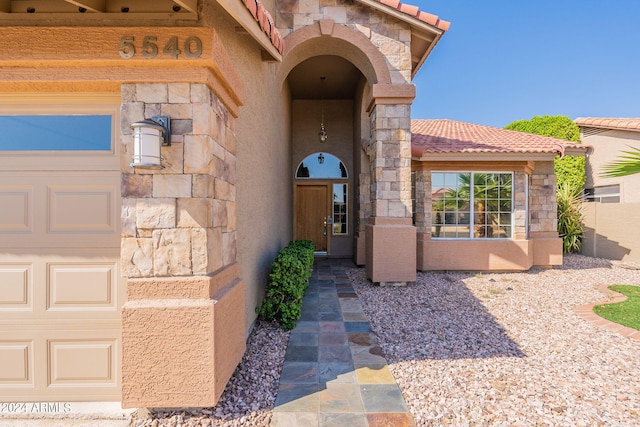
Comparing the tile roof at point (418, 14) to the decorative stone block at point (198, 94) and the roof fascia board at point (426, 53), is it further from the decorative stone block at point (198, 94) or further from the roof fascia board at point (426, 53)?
the decorative stone block at point (198, 94)

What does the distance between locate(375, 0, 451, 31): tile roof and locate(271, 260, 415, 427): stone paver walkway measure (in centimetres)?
589

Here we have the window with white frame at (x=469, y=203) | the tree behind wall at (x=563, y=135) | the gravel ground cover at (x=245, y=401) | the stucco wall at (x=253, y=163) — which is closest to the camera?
the gravel ground cover at (x=245, y=401)

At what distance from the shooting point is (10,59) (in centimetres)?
242

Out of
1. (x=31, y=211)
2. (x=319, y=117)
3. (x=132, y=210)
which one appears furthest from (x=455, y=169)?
(x=31, y=211)

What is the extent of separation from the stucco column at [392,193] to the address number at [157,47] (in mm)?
4627

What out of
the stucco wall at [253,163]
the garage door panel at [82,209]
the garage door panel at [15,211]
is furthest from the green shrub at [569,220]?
the garage door panel at [15,211]

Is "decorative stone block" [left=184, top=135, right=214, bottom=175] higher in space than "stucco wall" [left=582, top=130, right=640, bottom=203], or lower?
lower

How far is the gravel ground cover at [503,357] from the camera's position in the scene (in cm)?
268

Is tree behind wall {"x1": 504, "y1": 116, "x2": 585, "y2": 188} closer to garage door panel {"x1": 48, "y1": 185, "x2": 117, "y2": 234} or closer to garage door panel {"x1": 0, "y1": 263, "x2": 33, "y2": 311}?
garage door panel {"x1": 48, "y1": 185, "x2": 117, "y2": 234}

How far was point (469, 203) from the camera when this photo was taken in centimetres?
812

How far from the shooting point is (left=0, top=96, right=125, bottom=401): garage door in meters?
2.64

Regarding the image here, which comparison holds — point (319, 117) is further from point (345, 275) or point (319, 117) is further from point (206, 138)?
point (206, 138)

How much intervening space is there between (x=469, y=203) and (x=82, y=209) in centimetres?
829

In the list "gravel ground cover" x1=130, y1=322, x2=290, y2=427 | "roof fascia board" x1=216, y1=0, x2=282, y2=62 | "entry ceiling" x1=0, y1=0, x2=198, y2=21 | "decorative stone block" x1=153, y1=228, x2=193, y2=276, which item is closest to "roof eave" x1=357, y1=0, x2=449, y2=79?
"roof fascia board" x1=216, y1=0, x2=282, y2=62
